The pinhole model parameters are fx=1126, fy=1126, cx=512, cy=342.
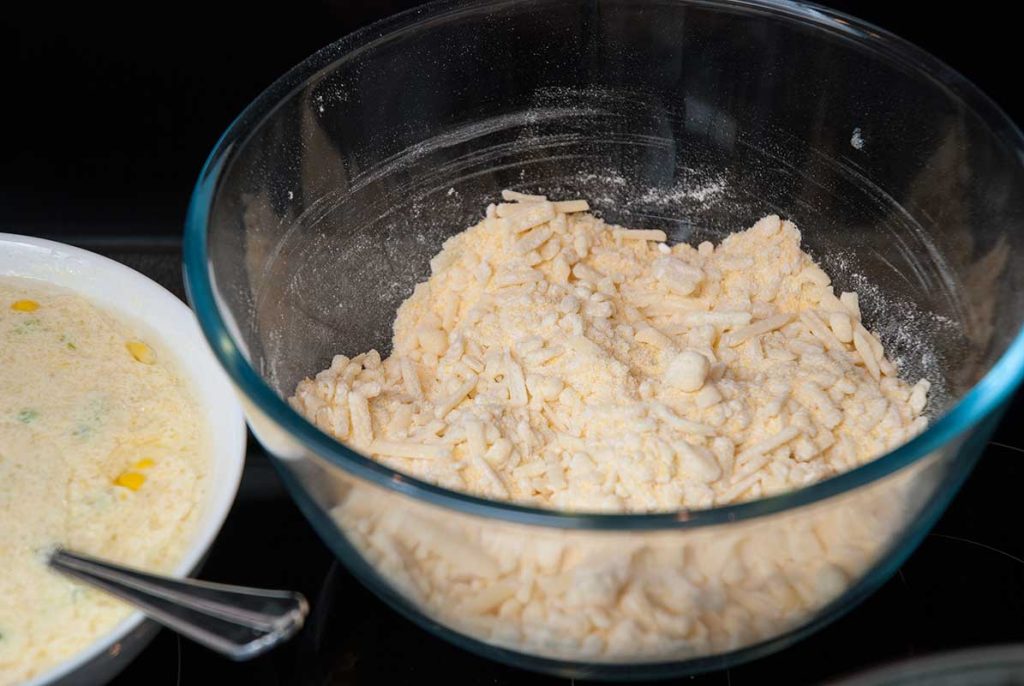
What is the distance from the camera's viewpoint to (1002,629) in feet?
2.81

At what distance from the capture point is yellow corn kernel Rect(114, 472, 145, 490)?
0.87 meters

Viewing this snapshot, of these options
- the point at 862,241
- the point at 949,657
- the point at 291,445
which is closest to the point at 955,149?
the point at 862,241

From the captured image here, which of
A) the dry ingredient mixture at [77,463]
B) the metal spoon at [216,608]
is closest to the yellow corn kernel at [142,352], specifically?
the dry ingredient mixture at [77,463]

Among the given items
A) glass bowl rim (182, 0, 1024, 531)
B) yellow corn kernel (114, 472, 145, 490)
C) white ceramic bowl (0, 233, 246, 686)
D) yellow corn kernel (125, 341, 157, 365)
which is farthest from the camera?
yellow corn kernel (125, 341, 157, 365)

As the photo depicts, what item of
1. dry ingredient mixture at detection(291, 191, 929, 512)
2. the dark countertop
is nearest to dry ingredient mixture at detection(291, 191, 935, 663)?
dry ingredient mixture at detection(291, 191, 929, 512)

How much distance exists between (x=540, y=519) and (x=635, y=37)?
0.56m

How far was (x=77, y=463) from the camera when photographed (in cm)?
89

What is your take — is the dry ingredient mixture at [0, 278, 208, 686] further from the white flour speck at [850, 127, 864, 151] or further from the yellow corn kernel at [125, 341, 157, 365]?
the white flour speck at [850, 127, 864, 151]

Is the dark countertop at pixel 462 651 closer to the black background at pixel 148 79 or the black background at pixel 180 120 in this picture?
the black background at pixel 180 120

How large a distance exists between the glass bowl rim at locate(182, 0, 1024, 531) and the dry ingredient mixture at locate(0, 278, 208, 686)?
0.15m

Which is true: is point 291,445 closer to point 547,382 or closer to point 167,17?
point 547,382

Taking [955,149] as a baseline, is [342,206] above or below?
below

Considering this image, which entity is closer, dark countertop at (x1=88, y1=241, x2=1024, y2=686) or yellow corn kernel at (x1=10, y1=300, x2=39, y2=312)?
dark countertop at (x1=88, y1=241, x2=1024, y2=686)

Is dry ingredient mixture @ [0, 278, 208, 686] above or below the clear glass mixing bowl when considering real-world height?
below
